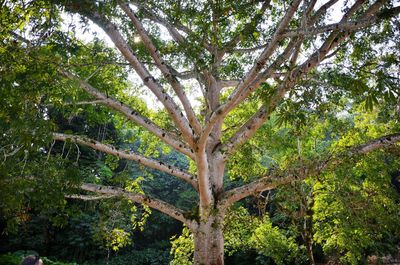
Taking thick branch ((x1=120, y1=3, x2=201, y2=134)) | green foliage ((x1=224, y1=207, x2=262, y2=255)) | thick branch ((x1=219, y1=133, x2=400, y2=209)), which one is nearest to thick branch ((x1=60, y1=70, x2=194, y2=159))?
thick branch ((x1=120, y1=3, x2=201, y2=134))

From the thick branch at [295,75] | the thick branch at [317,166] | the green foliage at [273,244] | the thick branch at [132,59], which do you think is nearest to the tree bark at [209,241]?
the thick branch at [317,166]

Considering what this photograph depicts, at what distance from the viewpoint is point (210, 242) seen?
6859mm

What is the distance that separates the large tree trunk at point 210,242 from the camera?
22.3 feet

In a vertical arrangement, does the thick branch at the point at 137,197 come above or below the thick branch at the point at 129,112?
below

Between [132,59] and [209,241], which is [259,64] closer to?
[132,59]

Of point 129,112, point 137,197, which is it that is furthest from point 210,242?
point 129,112

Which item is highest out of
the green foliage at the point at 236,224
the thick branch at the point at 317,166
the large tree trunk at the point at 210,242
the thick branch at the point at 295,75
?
the thick branch at the point at 295,75

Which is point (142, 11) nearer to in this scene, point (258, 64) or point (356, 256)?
point (258, 64)

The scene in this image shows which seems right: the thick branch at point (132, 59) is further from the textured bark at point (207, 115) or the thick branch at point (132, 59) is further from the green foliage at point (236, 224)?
the green foliage at point (236, 224)

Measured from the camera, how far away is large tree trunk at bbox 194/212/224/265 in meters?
6.79

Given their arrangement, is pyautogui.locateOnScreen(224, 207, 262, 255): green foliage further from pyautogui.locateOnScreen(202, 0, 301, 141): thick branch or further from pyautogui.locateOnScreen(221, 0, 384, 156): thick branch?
pyautogui.locateOnScreen(202, 0, 301, 141): thick branch

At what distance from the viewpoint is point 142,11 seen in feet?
19.6

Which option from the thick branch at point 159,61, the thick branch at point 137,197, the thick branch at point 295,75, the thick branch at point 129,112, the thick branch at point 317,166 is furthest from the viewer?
the thick branch at point 137,197

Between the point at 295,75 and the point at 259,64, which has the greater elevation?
the point at 259,64
